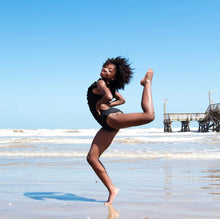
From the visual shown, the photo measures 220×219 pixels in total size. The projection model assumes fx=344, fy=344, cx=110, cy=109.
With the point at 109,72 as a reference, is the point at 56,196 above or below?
below

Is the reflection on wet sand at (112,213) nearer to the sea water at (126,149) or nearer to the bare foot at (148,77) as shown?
the bare foot at (148,77)

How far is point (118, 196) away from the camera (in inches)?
165

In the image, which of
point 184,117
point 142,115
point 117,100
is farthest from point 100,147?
point 184,117

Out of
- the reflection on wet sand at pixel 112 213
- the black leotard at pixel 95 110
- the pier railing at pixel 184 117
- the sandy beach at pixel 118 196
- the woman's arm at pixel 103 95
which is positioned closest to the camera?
the reflection on wet sand at pixel 112 213

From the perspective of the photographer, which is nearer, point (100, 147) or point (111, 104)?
point (100, 147)

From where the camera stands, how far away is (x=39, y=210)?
343cm

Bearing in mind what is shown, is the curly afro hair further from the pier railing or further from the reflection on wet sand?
the pier railing

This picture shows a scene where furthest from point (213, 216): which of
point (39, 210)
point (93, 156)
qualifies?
point (39, 210)

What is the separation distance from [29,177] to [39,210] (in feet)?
8.71

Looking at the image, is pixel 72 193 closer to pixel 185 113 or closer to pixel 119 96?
pixel 119 96

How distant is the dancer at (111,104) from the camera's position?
3371 millimetres

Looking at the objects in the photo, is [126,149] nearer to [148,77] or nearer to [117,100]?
[117,100]

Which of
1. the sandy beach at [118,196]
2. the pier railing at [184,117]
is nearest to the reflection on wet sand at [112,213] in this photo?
the sandy beach at [118,196]

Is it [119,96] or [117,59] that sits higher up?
[117,59]
